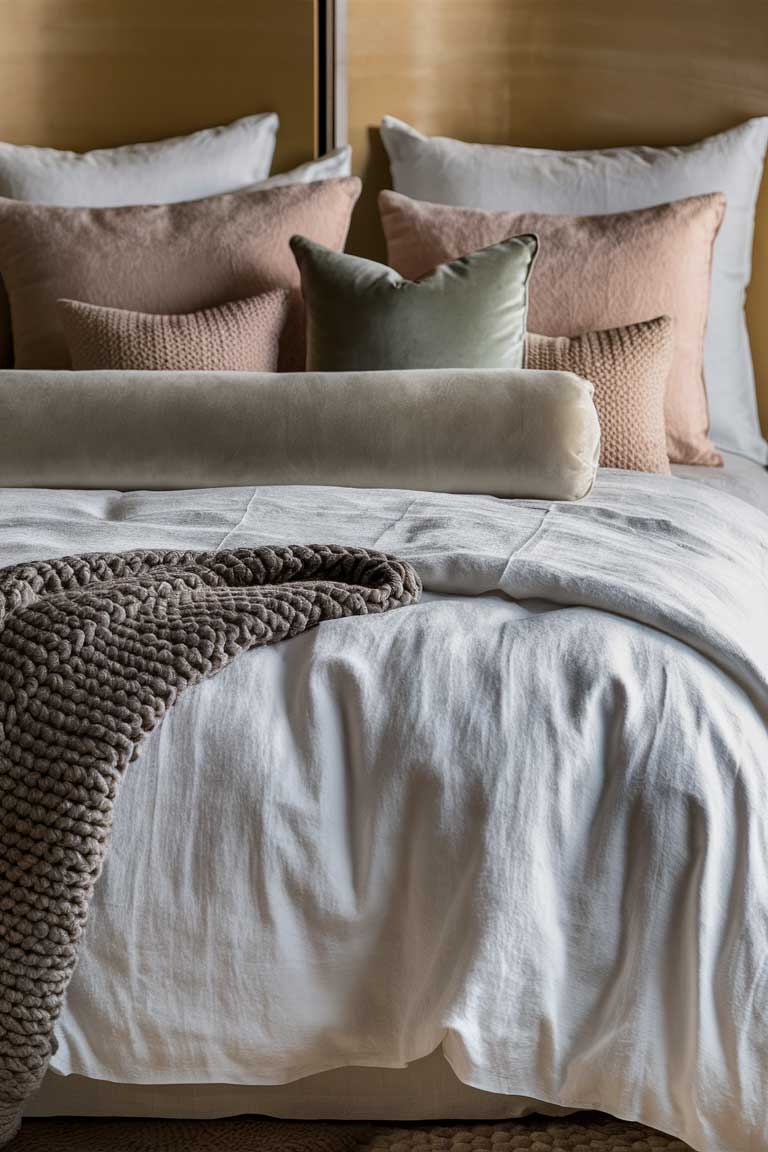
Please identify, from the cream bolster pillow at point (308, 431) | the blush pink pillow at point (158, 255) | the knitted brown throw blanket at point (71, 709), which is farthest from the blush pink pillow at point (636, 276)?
the knitted brown throw blanket at point (71, 709)

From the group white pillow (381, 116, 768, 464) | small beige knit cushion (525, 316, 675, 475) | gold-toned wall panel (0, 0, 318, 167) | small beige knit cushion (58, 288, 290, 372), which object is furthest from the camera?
gold-toned wall panel (0, 0, 318, 167)

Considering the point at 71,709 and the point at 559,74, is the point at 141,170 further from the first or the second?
the point at 71,709

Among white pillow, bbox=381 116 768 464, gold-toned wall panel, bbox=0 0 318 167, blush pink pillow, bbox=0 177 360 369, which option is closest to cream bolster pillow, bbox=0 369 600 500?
blush pink pillow, bbox=0 177 360 369

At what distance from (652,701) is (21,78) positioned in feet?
7.98

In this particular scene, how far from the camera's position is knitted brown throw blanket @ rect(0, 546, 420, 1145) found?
90cm

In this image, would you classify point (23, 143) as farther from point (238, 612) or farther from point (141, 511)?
point (238, 612)

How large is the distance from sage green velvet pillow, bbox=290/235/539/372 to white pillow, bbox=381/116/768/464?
44 cm

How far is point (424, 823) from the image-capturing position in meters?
0.93

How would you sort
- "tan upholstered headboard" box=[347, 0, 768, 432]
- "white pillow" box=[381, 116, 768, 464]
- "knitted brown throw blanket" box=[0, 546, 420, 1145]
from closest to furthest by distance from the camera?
A: "knitted brown throw blanket" box=[0, 546, 420, 1145]
"white pillow" box=[381, 116, 768, 464]
"tan upholstered headboard" box=[347, 0, 768, 432]

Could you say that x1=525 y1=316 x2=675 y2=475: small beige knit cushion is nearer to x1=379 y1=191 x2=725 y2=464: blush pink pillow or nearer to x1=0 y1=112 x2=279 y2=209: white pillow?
x1=379 y1=191 x2=725 y2=464: blush pink pillow

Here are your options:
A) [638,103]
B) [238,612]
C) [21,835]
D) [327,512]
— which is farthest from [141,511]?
[638,103]

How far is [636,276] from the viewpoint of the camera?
2250 mm

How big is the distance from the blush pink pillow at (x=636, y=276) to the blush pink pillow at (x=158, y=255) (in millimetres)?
310

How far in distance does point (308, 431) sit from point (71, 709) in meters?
0.75
